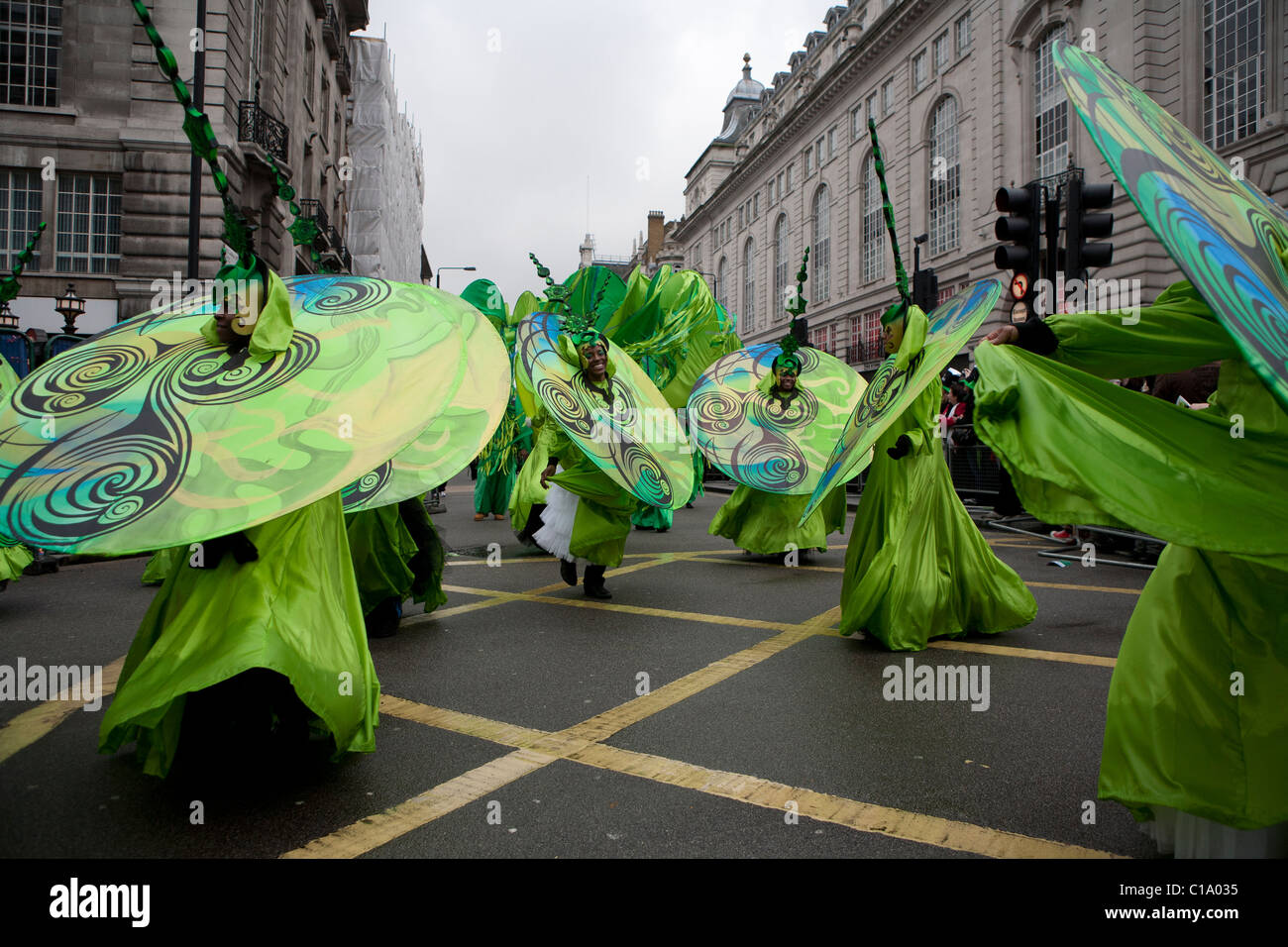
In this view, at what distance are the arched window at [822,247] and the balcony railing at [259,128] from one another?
24.0 m

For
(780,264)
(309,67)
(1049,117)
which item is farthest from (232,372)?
(780,264)

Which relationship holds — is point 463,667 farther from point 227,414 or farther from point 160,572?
point 160,572

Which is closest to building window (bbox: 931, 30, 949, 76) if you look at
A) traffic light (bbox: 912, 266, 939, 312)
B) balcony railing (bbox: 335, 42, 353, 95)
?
traffic light (bbox: 912, 266, 939, 312)

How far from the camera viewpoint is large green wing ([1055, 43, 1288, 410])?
1.29 meters

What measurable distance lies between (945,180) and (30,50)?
82.8 ft

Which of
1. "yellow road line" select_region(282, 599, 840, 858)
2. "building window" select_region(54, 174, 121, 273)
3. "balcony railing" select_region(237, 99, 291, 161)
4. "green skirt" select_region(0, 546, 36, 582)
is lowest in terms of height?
"yellow road line" select_region(282, 599, 840, 858)

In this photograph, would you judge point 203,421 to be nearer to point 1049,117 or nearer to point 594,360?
point 594,360

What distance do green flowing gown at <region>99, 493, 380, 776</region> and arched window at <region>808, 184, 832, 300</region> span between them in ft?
117

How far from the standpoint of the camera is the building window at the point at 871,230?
32844 millimetres

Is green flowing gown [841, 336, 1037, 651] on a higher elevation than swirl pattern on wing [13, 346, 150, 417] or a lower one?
lower

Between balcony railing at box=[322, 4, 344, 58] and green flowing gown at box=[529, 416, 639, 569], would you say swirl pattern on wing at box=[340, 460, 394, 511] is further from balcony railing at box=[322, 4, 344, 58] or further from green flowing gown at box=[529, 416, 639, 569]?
balcony railing at box=[322, 4, 344, 58]

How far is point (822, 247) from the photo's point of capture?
1496 inches

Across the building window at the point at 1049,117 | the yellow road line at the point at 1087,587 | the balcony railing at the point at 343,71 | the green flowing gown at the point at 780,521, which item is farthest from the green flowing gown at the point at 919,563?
the balcony railing at the point at 343,71

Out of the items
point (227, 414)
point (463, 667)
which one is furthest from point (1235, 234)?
point (463, 667)
